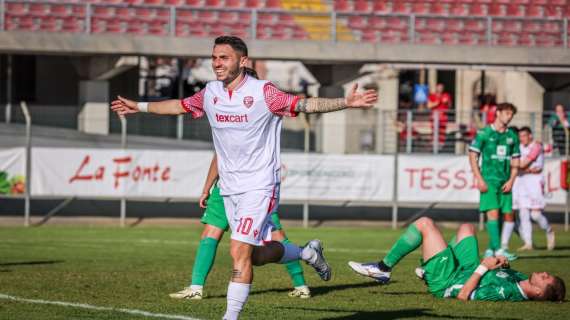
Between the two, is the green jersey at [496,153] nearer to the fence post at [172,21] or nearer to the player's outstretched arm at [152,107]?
the player's outstretched arm at [152,107]

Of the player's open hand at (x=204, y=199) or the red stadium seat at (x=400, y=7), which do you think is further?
the red stadium seat at (x=400, y=7)

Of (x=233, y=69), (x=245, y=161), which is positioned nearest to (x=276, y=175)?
(x=245, y=161)

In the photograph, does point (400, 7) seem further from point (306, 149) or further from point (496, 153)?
point (496, 153)

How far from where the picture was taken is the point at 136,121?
25.2m

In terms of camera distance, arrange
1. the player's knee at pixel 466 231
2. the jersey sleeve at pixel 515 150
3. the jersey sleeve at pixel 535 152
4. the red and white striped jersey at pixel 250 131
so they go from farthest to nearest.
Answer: the jersey sleeve at pixel 535 152, the jersey sleeve at pixel 515 150, the player's knee at pixel 466 231, the red and white striped jersey at pixel 250 131

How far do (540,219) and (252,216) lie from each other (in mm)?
12115

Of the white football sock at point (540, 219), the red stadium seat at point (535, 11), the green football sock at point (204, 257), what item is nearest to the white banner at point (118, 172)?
the white football sock at point (540, 219)

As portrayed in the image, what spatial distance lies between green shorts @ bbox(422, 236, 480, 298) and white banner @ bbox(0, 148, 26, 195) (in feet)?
43.8

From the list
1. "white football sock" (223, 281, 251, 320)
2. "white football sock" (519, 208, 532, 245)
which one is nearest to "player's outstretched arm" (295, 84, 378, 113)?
"white football sock" (223, 281, 251, 320)

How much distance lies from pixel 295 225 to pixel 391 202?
215 centimetres

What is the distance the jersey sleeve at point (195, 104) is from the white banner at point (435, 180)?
49.6 feet

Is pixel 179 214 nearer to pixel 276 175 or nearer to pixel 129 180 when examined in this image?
pixel 129 180

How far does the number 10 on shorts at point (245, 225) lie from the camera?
795cm

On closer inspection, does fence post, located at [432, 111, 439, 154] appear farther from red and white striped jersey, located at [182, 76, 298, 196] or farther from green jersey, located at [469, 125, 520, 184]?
red and white striped jersey, located at [182, 76, 298, 196]
